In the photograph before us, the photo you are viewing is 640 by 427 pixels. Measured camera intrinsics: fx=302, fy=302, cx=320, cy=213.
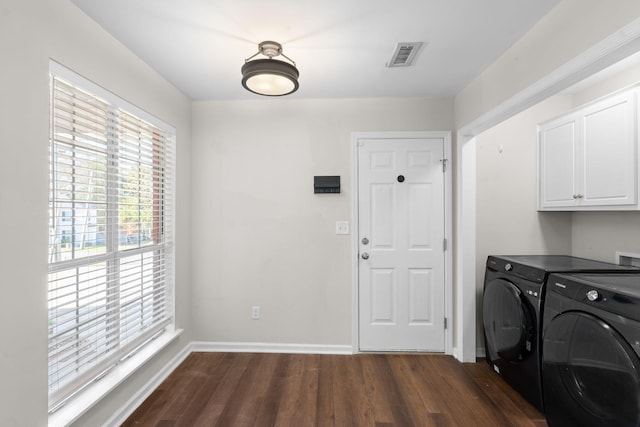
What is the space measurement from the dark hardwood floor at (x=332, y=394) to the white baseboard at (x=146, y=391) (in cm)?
4

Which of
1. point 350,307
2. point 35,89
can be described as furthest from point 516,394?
point 35,89

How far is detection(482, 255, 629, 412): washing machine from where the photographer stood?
2.01 metres

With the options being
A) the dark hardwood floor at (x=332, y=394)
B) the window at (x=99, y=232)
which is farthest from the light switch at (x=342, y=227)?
the window at (x=99, y=232)

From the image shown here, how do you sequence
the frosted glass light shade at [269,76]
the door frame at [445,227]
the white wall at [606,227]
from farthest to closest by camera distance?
the door frame at [445,227] → the white wall at [606,227] → the frosted glass light shade at [269,76]

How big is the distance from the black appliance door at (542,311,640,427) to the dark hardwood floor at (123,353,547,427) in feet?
1.37

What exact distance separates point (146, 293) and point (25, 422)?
3.45 ft

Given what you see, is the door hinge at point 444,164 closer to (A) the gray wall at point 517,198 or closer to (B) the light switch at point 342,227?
(A) the gray wall at point 517,198

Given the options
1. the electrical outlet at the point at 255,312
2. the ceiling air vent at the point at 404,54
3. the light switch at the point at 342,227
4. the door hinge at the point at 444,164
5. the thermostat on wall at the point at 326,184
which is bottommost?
the electrical outlet at the point at 255,312

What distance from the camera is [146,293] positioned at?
2348 mm

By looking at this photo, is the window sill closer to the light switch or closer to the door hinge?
the light switch

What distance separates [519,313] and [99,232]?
2.80 meters

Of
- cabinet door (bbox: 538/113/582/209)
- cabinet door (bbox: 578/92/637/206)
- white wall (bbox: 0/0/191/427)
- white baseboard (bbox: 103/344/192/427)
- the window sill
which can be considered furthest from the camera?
cabinet door (bbox: 538/113/582/209)

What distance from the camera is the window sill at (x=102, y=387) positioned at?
156 centimetres

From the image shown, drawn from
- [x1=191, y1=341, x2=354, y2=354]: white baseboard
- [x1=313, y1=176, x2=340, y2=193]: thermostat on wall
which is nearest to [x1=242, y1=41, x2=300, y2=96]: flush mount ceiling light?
[x1=313, y1=176, x2=340, y2=193]: thermostat on wall
